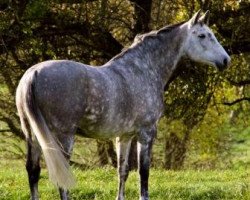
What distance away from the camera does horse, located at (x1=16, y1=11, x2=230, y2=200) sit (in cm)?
562

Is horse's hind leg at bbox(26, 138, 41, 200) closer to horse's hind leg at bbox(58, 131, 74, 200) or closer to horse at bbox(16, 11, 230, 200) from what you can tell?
horse at bbox(16, 11, 230, 200)

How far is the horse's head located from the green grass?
1859mm

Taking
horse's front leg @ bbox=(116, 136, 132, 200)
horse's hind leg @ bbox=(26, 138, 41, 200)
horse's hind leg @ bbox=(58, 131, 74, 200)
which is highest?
horse's hind leg @ bbox=(58, 131, 74, 200)

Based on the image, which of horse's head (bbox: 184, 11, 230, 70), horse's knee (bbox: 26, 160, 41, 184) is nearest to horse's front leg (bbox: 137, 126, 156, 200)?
horse's head (bbox: 184, 11, 230, 70)

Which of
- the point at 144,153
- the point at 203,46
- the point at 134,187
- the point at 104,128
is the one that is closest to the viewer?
the point at 104,128

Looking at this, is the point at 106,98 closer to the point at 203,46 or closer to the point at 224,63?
the point at 203,46

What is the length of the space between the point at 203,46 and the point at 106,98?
2009mm

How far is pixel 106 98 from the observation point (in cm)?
615

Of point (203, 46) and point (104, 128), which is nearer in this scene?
point (104, 128)

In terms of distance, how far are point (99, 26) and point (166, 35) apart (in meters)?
4.68

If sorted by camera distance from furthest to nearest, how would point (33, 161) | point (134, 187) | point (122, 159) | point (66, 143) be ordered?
point (134, 187)
point (122, 159)
point (33, 161)
point (66, 143)

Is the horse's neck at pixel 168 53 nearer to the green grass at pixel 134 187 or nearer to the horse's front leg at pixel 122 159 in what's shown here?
the horse's front leg at pixel 122 159

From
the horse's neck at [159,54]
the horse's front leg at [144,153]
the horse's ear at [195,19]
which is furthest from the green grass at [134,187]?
the horse's ear at [195,19]

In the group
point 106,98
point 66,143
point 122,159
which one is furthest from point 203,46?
point 66,143
